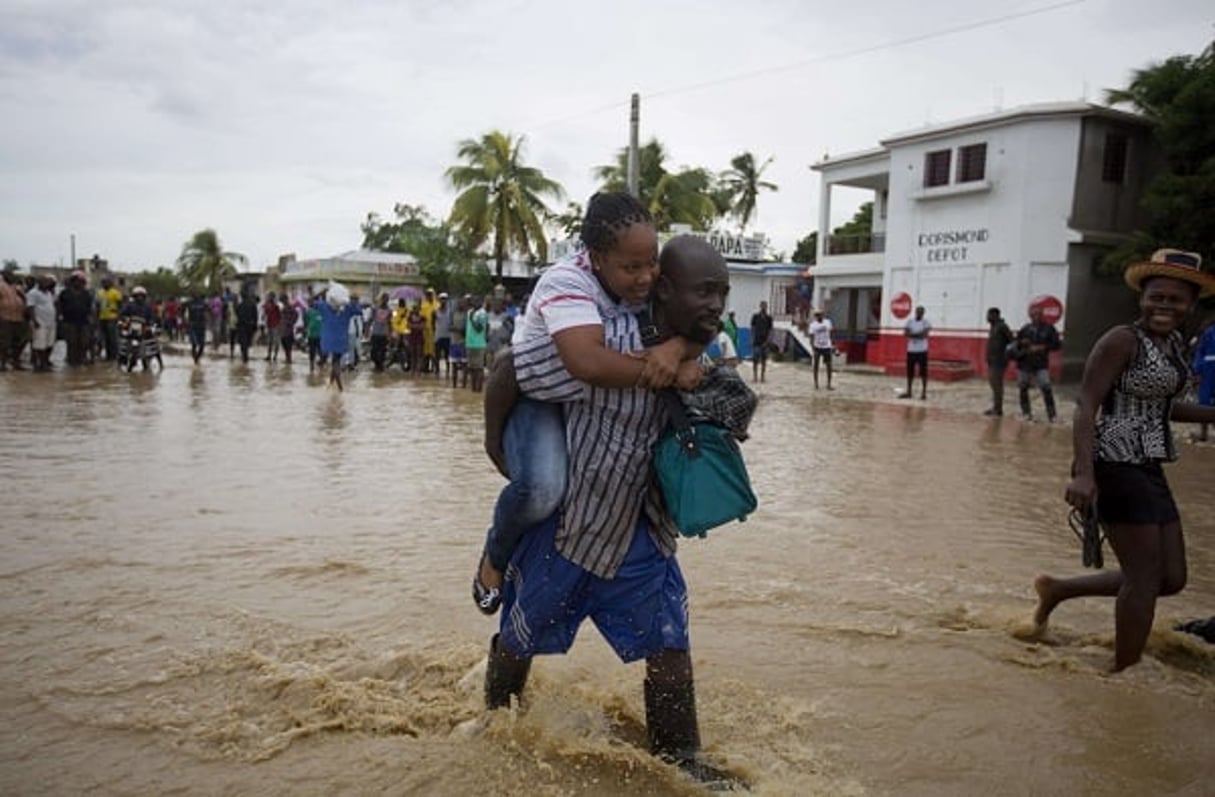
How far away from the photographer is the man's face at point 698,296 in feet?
8.09

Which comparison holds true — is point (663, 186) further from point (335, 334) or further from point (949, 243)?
point (335, 334)

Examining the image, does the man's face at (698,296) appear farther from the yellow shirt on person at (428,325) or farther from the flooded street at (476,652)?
the yellow shirt on person at (428,325)

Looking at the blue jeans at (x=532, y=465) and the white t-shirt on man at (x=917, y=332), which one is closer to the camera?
→ the blue jeans at (x=532, y=465)

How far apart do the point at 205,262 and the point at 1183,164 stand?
150ft

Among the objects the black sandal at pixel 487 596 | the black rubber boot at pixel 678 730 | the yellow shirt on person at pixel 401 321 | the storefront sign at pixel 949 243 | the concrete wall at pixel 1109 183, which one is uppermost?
the concrete wall at pixel 1109 183

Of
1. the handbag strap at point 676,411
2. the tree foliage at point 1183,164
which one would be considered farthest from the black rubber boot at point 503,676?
the tree foliage at point 1183,164

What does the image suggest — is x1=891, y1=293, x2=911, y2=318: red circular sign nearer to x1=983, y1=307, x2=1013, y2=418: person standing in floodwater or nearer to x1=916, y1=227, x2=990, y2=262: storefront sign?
x1=916, y1=227, x2=990, y2=262: storefront sign

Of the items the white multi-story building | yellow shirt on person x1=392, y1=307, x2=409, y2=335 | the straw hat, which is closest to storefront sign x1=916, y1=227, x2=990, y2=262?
the white multi-story building

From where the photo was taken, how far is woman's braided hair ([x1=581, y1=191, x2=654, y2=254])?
2.43m

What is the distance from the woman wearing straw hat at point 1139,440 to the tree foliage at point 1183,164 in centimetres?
1714

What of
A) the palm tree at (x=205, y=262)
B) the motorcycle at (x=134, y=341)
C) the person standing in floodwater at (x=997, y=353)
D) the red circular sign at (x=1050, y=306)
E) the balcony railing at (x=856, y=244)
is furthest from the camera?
the palm tree at (x=205, y=262)

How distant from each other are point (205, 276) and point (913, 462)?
159 feet

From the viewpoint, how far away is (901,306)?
24703 millimetres

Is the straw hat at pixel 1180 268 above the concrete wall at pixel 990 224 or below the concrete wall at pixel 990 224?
below
